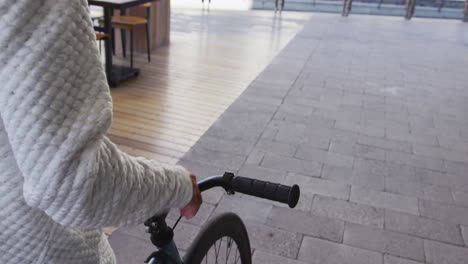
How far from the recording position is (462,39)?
794 cm

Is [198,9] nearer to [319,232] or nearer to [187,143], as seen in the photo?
[187,143]

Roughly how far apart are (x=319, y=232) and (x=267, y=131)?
4.46 feet

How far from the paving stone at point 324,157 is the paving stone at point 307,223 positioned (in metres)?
0.71

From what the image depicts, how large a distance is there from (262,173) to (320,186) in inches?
14.8

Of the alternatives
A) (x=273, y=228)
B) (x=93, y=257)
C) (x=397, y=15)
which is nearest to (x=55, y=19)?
(x=93, y=257)

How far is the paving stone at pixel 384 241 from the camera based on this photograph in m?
2.27

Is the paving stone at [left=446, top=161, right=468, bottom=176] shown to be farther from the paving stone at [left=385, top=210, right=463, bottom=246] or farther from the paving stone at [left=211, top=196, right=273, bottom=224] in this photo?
the paving stone at [left=211, top=196, right=273, bottom=224]

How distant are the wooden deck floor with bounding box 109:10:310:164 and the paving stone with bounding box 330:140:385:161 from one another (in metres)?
1.03

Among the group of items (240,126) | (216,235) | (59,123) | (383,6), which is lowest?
(383,6)

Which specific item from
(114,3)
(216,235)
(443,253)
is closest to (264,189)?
(216,235)

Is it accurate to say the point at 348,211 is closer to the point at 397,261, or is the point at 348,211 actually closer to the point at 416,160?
the point at 397,261

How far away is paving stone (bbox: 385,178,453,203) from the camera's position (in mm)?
2787

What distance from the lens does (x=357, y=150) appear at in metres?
3.38

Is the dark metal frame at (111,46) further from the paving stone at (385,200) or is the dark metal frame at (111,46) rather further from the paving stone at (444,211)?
the paving stone at (444,211)
